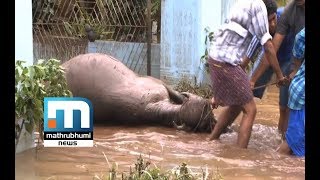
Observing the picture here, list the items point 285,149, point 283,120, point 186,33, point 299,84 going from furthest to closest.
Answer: point 186,33 → point 283,120 → point 285,149 → point 299,84

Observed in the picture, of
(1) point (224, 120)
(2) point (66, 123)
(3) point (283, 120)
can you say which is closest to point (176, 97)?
(1) point (224, 120)

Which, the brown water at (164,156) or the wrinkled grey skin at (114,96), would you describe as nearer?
the brown water at (164,156)

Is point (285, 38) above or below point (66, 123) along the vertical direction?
above

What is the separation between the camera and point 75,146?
446cm

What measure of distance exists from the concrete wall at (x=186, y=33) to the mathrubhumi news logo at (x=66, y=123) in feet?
11.4

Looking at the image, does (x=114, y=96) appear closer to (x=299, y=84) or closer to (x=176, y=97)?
(x=176, y=97)

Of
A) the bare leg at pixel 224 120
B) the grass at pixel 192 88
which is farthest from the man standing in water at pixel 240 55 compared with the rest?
the grass at pixel 192 88

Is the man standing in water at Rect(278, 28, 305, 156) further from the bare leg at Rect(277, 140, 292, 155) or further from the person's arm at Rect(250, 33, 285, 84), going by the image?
the person's arm at Rect(250, 33, 285, 84)

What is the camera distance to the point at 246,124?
4887 mm

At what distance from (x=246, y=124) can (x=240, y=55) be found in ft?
1.83

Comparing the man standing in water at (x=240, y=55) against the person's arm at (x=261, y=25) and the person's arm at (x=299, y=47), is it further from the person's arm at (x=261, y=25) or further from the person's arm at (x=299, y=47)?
the person's arm at (x=299, y=47)

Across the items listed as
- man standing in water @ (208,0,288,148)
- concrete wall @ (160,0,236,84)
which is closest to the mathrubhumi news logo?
man standing in water @ (208,0,288,148)

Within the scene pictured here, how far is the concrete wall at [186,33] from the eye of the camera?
25.2 feet

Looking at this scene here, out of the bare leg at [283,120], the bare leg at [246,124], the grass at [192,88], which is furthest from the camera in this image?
the grass at [192,88]
